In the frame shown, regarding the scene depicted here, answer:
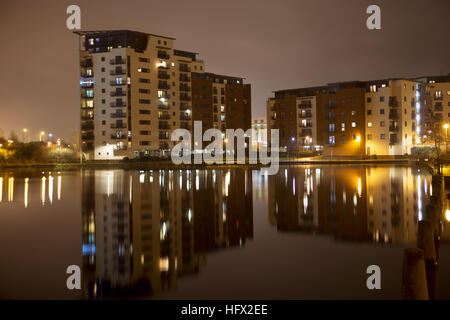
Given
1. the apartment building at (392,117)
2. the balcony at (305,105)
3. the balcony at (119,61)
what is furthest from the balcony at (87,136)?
the apartment building at (392,117)

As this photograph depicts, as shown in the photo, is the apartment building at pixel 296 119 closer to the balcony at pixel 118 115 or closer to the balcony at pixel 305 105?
the balcony at pixel 305 105

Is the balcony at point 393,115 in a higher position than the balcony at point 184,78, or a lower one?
lower

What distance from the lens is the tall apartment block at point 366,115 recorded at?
108500mm

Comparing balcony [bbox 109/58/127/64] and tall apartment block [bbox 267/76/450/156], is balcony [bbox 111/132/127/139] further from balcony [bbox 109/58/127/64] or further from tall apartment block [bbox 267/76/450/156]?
tall apartment block [bbox 267/76/450/156]

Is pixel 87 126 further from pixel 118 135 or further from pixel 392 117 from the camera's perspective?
pixel 392 117

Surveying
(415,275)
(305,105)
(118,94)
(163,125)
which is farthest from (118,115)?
(415,275)

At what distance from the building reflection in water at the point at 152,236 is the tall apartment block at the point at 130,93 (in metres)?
79.2

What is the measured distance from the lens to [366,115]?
112 metres

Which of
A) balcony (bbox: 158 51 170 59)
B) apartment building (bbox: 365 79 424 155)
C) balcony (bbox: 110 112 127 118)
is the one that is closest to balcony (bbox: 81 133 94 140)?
balcony (bbox: 110 112 127 118)

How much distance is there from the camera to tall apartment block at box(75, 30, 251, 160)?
342 ft

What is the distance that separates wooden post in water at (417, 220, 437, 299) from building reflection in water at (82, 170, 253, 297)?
217 inches

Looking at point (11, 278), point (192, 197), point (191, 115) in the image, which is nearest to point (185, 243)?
point (11, 278)
